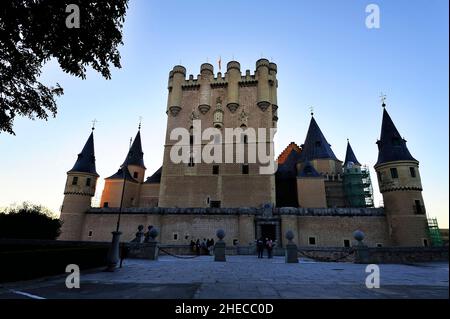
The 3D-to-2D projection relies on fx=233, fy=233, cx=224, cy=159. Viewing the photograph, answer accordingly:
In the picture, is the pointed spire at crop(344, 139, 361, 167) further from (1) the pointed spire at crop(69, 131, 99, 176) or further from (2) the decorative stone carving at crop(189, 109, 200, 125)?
(1) the pointed spire at crop(69, 131, 99, 176)

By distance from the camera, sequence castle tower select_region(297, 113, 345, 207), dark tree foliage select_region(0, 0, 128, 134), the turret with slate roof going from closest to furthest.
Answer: dark tree foliage select_region(0, 0, 128, 134), castle tower select_region(297, 113, 345, 207), the turret with slate roof

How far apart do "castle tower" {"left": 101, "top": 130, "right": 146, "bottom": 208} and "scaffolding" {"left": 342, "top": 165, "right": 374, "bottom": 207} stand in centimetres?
3294

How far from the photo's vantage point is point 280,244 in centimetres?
2438

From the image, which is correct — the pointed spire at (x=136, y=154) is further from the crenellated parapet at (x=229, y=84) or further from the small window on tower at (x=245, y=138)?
the small window on tower at (x=245, y=138)

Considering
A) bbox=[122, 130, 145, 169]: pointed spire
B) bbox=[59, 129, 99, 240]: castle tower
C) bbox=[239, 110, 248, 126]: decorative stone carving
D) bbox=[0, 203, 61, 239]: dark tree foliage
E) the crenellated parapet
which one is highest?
the crenellated parapet

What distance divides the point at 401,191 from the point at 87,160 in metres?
38.1

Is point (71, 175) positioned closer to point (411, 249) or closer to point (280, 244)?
point (280, 244)

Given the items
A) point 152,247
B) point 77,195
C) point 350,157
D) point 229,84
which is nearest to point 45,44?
point 152,247

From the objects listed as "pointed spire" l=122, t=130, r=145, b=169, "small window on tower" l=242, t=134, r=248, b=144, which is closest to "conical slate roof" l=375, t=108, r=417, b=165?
"small window on tower" l=242, t=134, r=248, b=144

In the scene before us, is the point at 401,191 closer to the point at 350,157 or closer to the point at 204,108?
the point at 350,157

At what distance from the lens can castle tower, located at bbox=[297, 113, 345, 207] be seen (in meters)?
30.8

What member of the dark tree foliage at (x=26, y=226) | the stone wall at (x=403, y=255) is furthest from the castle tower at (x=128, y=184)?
the stone wall at (x=403, y=255)
